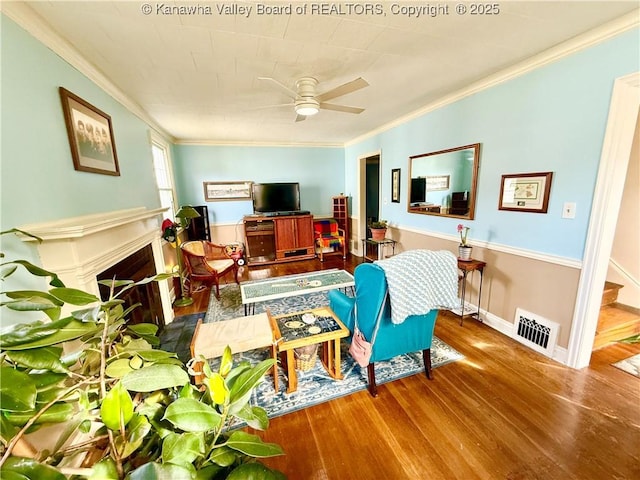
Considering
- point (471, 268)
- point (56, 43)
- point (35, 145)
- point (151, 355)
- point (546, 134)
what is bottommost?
point (471, 268)

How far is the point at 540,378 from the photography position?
6.00ft

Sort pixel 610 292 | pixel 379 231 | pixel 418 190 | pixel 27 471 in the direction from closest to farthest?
pixel 27 471 < pixel 610 292 < pixel 418 190 < pixel 379 231

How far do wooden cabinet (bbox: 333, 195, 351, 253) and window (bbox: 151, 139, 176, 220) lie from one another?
3033 millimetres

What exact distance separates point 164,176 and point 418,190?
3.98m

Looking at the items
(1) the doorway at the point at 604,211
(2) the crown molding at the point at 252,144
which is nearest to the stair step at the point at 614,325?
(1) the doorway at the point at 604,211

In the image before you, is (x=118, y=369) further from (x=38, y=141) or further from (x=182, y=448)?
(x=38, y=141)

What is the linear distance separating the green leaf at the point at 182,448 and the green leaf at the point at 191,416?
0.03 m

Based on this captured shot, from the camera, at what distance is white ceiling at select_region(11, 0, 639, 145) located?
4.67 ft

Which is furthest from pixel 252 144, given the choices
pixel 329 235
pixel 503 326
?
pixel 503 326

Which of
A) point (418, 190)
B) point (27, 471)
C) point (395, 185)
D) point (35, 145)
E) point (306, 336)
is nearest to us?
point (27, 471)

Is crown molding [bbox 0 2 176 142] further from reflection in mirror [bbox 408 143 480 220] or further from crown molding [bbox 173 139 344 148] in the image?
reflection in mirror [bbox 408 143 480 220]

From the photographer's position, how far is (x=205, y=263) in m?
3.37

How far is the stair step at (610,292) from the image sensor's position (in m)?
2.33

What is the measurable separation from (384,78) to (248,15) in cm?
133
